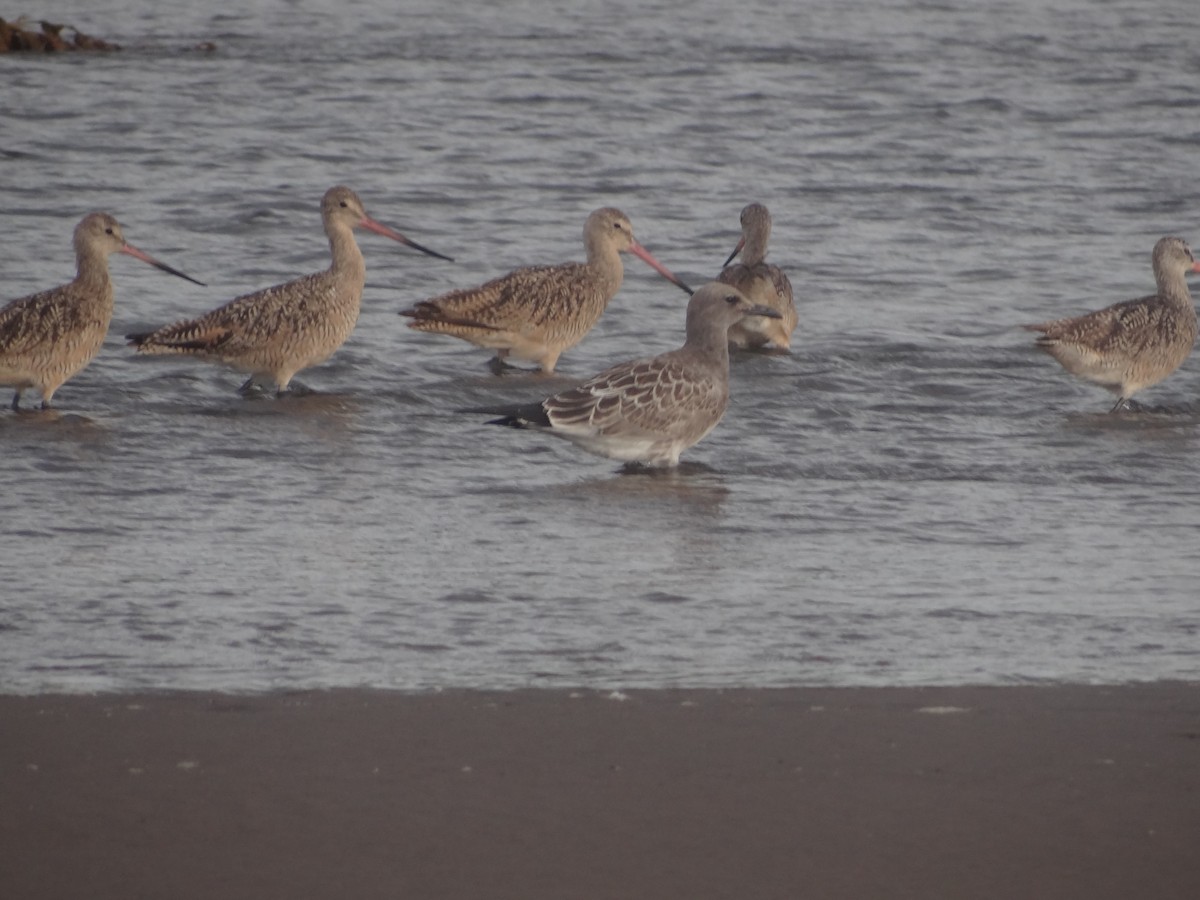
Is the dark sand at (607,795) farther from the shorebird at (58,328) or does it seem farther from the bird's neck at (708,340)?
the shorebird at (58,328)

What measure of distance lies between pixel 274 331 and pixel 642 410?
234cm

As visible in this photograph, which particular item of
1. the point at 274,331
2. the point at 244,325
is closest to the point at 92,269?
the point at 244,325

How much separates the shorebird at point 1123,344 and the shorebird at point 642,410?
183cm

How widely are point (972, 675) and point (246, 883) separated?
87.8 inches

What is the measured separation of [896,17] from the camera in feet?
74.0

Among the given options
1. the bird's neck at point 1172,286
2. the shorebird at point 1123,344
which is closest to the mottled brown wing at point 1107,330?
the shorebird at point 1123,344

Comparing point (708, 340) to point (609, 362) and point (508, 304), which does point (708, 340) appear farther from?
point (609, 362)

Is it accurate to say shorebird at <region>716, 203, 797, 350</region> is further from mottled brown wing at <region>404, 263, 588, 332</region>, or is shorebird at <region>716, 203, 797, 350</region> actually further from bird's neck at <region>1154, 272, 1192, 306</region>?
bird's neck at <region>1154, 272, 1192, 306</region>

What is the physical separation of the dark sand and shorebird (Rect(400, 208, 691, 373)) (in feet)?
18.0

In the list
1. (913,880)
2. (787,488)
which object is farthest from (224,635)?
(787,488)

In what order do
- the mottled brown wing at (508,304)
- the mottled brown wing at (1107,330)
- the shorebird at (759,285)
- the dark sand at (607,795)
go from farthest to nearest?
the shorebird at (759,285)
the mottled brown wing at (508,304)
the mottled brown wing at (1107,330)
the dark sand at (607,795)

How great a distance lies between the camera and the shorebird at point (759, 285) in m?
11.0

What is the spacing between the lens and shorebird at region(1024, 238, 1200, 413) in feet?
32.6

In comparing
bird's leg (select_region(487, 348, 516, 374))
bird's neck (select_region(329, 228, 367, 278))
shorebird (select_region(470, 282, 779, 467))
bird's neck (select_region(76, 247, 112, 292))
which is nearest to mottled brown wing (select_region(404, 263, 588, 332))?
bird's leg (select_region(487, 348, 516, 374))
